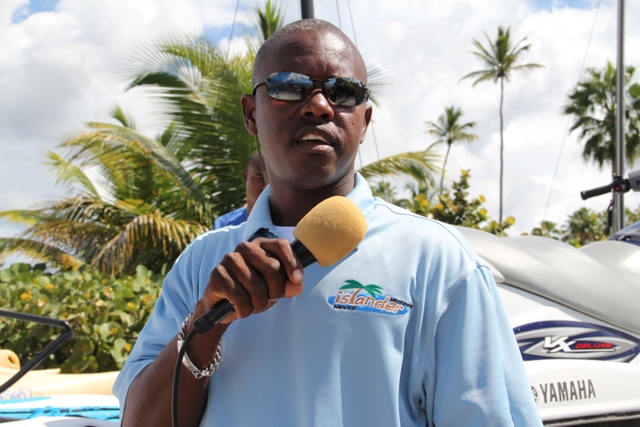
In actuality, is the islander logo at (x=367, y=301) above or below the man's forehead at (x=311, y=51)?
below

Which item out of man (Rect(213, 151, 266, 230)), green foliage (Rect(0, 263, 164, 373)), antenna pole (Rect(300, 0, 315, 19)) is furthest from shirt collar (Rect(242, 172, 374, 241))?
green foliage (Rect(0, 263, 164, 373))

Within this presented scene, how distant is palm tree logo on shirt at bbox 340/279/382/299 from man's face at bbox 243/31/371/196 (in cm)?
28

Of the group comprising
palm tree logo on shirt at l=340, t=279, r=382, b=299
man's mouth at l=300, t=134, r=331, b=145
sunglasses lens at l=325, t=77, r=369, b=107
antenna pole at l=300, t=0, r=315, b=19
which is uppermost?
antenna pole at l=300, t=0, r=315, b=19

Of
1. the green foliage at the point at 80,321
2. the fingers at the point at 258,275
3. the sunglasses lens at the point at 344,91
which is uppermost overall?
the sunglasses lens at the point at 344,91

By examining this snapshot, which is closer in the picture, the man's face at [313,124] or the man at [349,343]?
the man at [349,343]

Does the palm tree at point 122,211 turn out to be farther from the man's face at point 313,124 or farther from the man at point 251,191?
the man's face at point 313,124

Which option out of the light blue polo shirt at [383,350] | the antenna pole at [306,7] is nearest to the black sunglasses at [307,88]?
the light blue polo shirt at [383,350]

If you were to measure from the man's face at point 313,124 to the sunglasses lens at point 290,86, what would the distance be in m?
0.01

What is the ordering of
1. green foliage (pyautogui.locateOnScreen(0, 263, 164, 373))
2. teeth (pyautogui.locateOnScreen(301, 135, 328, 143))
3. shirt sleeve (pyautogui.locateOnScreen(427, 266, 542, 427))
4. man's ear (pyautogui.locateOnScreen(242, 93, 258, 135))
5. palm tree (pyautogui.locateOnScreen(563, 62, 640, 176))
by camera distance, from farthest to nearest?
1. palm tree (pyautogui.locateOnScreen(563, 62, 640, 176))
2. green foliage (pyautogui.locateOnScreen(0, 263, 164, 373))
3. man's ear (pyautogui.locateOnScreen(242, 93, 258, 135))
4. teeth (pyautogui.locateOnScreen(301, 135, 328, 143))
5. shirt sleeve (pyautogui.locateOnScreen(427, 266, 542, 427))

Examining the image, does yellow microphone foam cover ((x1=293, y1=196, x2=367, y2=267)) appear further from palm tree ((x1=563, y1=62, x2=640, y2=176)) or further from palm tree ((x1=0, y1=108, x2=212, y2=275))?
palm tree ((x1=563, y1=62, x2=640, y2=176))

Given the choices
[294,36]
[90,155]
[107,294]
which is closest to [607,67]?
[90,155]

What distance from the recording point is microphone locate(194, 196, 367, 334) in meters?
1.13

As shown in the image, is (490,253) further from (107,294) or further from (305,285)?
(107,294)

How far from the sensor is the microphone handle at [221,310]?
3.70ft
